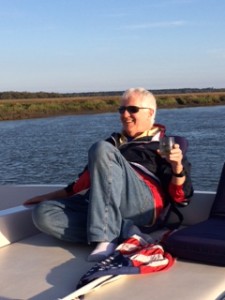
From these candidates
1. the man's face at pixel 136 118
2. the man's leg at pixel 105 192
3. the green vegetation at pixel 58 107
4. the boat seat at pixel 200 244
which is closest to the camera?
the boat seat at pixel 200 244

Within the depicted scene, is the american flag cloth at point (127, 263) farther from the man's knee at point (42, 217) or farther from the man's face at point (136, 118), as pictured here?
the man's face at point (136, 118)

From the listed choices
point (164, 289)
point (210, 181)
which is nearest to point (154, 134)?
A: point (164, 289)

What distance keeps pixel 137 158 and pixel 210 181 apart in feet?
24.4

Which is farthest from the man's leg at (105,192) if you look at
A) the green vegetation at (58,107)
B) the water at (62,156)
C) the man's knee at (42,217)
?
the green vegetation at (58,107)

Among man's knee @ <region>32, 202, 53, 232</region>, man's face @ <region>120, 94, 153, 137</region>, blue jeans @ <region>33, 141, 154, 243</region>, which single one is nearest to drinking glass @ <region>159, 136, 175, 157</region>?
blue jeans @ <region>33, 141, 154, 243</region>

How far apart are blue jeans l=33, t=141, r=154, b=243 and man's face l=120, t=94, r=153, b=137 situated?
11.7 inches

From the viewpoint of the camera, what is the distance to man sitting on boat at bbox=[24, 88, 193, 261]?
105 inches

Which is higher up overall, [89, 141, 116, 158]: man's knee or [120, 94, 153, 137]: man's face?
[120, 94, 153, 137]: man's face

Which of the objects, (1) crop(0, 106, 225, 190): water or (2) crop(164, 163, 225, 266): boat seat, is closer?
(2) crop(164, 163, 225, 266): boat seat

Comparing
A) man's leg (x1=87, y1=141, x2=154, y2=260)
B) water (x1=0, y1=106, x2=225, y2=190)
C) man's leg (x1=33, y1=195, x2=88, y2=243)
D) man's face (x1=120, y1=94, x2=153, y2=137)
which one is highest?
man's face (x1=120, y1=94, x2=153, y2=137)

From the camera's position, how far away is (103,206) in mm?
2652

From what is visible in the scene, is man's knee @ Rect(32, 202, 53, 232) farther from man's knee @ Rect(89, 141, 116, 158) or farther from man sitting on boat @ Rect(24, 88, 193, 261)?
man's knee @ Rect(89, 141, 116, 158)

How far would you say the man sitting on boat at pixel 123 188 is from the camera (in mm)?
2658

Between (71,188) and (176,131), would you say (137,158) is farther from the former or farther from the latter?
(176,131)
